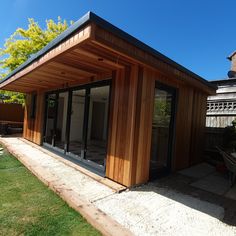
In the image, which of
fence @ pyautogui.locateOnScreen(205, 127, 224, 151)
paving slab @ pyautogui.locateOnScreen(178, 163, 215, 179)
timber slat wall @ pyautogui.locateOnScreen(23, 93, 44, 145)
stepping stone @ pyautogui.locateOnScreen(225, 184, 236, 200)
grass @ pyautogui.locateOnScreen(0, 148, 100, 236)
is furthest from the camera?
timber slat wall @ pyautogui.locateOnScreen(23, 93, 44, 145)

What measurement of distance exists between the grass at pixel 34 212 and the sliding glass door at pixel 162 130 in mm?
2062

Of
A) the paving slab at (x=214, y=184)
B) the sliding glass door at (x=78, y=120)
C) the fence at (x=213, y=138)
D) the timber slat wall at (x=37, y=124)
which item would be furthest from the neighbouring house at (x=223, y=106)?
the timber slat wall at (x=37, y=124)

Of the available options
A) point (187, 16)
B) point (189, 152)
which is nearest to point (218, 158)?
point (189, 152)

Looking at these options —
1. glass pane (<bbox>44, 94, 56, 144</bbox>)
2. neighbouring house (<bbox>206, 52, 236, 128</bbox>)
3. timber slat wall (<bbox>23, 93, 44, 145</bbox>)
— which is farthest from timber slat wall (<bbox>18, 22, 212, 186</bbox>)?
timber slat wall (<bbox>23, 93, 44, 145</bbox>)

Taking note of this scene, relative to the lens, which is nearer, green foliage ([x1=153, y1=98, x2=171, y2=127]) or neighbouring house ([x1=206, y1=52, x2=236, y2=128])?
green foliage ([x1=153, y1=98, x2=171, y2=127])

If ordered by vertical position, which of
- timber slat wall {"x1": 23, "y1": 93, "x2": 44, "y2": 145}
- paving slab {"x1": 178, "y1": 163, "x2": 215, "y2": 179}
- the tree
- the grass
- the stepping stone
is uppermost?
the tree

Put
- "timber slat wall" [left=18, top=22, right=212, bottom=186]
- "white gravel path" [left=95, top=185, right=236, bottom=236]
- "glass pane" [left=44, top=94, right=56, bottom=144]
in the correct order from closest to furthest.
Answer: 1. "white gravel path" [left=95, top=185, right=236, bottom=236]
2. "timber slat wall" [left=18, top=22, right=212, bottom=186]
3. "glass pane" [left=44, top=94, right=56, bottom=144]

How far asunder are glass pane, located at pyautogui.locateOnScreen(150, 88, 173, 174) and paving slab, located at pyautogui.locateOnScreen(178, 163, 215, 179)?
0.64 meters

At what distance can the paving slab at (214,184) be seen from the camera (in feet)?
12.7

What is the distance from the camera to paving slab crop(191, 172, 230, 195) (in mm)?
3859

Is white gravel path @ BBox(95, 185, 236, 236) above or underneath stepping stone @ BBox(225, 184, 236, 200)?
underneath

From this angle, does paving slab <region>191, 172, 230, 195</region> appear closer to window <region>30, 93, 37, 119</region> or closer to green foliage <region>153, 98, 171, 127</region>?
green foliage <region>153, 98, 171, 127</region>

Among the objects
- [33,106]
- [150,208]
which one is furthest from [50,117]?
[150,208]

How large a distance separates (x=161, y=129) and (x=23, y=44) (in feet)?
33.2
